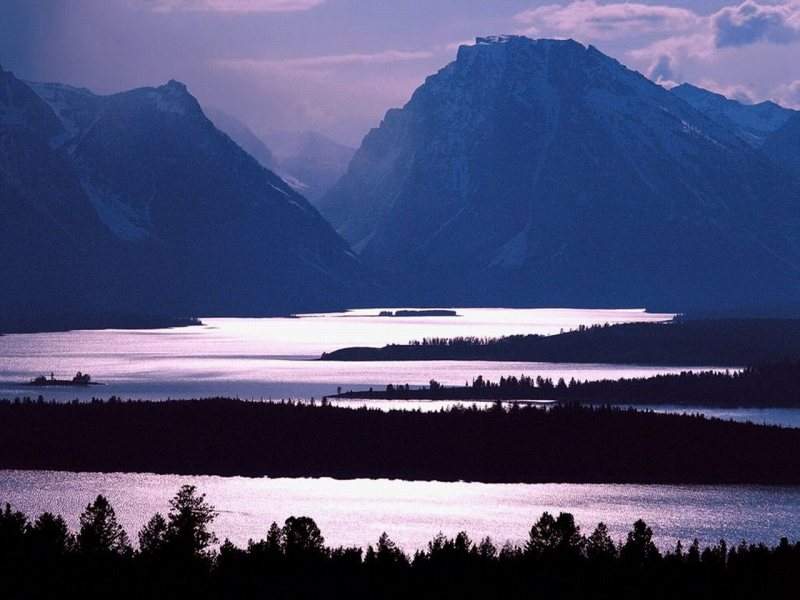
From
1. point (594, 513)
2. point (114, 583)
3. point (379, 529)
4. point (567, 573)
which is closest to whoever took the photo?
point (114, 583)

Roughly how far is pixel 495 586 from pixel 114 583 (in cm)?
2471

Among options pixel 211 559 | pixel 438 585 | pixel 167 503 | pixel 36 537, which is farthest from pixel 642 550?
pixel 167 503

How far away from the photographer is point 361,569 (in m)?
133

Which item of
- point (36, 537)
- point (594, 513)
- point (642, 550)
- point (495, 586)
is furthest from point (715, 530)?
point (36, 537)

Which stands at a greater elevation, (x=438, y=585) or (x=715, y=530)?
(x=715, y=530)

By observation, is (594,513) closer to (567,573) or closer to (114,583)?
(567,573)

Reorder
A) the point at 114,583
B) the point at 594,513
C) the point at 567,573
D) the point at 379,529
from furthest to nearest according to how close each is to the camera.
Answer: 1. the point at 594,513
2. the point at 379,529
3. the point at 567,573
4. the point at 114,583

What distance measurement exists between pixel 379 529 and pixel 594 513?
26.2 metres

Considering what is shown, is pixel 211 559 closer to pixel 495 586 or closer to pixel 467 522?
pixel 495 586

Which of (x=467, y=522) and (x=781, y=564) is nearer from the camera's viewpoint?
(x=781, y=564)

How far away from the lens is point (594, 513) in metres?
196

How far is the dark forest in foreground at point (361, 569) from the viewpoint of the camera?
124m

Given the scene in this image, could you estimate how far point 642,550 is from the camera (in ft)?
454

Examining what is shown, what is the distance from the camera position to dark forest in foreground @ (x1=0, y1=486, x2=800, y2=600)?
408 feet
